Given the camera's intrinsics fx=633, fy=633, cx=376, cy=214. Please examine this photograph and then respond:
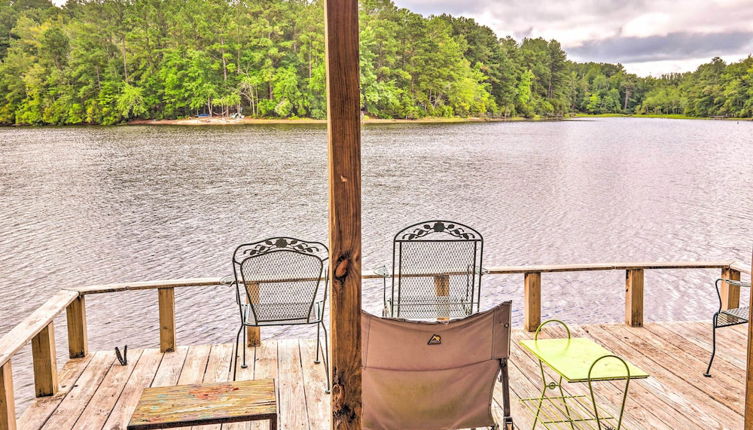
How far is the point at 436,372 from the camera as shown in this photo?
2.16 m

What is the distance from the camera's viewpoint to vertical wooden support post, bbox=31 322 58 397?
316cm

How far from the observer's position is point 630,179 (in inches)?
904

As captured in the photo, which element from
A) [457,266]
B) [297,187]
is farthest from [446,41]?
[457,266]

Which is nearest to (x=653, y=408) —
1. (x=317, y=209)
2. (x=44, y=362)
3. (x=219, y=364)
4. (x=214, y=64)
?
(x=219, y=364)

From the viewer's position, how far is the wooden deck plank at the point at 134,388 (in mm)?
2975

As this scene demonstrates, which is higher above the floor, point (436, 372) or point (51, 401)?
point (436, 372)

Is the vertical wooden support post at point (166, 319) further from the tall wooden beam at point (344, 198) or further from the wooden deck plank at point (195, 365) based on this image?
the tall wooden beam at point (344, 198)

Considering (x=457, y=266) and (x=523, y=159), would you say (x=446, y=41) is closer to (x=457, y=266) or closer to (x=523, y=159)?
(x=523, y=159)

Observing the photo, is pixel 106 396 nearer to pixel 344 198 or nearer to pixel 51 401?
pixel 51 401

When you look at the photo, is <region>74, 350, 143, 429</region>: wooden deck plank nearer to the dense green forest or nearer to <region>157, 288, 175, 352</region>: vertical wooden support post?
<region>157, 288, 175, 352</region>: vertical wooden support post

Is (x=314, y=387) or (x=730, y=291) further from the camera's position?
(x=730, y=291)

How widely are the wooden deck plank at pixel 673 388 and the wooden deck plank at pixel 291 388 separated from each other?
1837 millimetres

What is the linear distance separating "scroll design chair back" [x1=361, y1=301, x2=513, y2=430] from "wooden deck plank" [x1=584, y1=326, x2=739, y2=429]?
4.45 ft

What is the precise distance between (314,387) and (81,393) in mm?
1208
